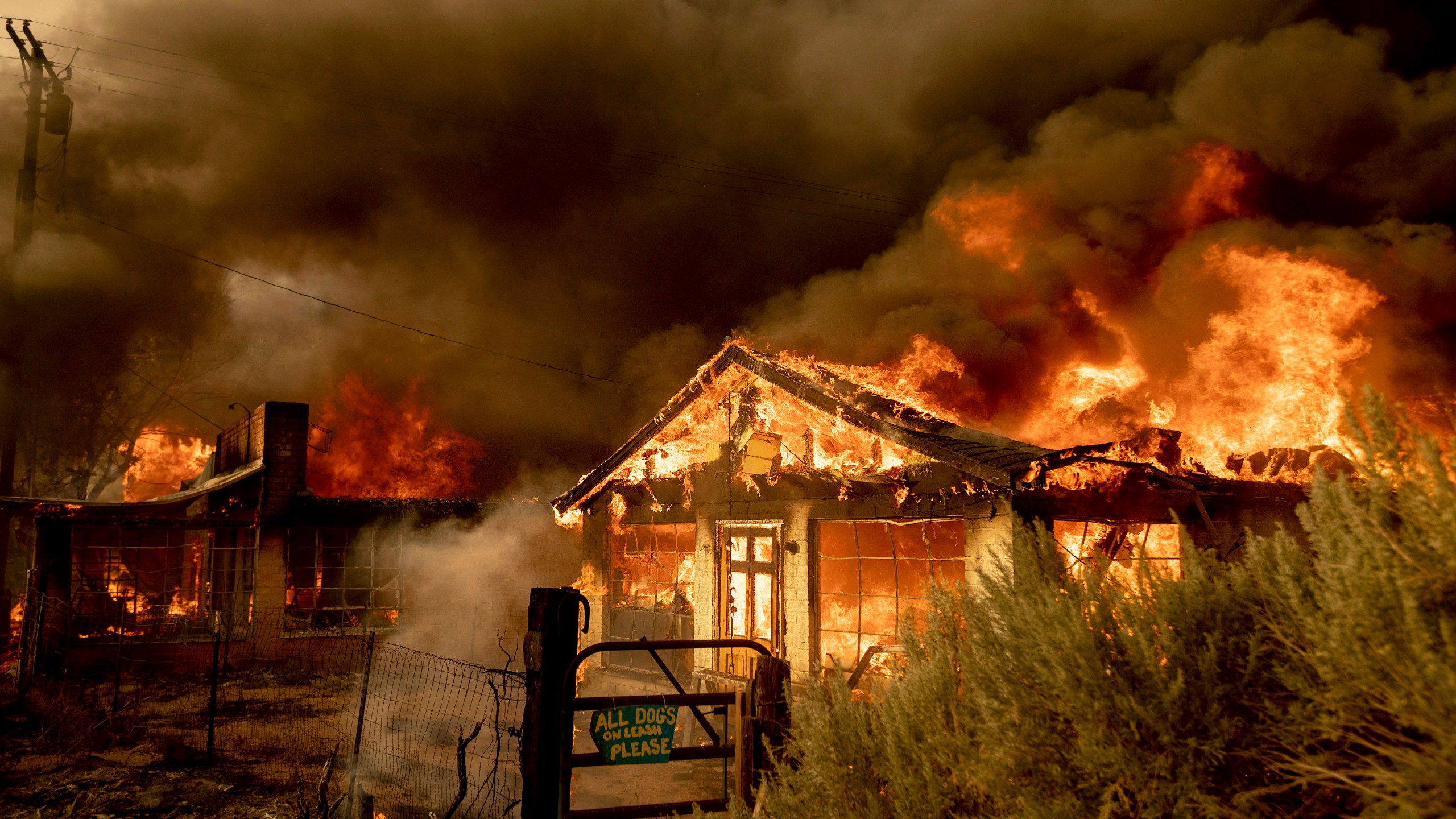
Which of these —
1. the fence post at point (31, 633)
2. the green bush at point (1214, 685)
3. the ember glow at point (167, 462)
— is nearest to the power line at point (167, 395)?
the ember glow at point (167, 462)

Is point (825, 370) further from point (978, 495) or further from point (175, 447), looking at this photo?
point (175, 447)

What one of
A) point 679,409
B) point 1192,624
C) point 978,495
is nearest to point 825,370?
point 679,409

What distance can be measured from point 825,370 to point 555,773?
25.7ft

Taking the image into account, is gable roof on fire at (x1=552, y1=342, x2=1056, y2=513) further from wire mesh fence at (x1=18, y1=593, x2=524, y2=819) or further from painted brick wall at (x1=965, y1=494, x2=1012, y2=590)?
wire mesh fence at (x1=18, y1=593, x2=524, y2=819)

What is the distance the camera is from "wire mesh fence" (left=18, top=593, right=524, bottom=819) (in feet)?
28.6

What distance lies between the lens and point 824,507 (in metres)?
10.7

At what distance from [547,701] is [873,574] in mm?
9489

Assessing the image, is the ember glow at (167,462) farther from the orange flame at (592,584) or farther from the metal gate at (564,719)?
the metal gate at (564,719)

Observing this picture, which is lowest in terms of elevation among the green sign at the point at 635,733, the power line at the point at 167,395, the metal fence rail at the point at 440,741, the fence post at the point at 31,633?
the metal fence rail at the point at 440,741

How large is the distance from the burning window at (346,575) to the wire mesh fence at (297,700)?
52 centimetres

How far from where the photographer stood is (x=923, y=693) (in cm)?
379

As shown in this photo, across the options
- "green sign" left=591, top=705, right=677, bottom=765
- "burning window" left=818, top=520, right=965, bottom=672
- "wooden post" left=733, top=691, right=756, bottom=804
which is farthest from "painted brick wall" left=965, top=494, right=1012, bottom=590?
"green sign" left=591, top=705, right=677, bottom=765

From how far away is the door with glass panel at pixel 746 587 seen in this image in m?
11.7

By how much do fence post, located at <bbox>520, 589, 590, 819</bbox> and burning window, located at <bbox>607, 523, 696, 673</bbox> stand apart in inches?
319
